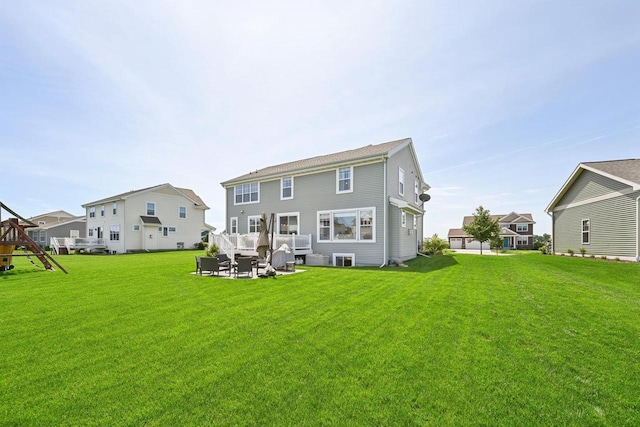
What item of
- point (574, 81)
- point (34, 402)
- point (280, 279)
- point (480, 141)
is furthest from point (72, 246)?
point (574, 81)

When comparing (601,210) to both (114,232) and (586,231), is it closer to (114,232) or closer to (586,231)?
(586,231)

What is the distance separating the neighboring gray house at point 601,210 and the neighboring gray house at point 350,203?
9.97 m

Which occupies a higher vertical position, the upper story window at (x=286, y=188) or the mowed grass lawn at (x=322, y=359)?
the upper story window at (x=286, y=188)

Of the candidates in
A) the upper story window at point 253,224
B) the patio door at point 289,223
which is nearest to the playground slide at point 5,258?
the upper story window at point 253,224

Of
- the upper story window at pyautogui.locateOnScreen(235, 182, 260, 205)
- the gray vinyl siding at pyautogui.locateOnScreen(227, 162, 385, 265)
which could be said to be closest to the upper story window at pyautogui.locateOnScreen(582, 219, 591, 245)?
the gray vinyl siding at pyautogui.locateOnScreen(227, 162, 385, 265)

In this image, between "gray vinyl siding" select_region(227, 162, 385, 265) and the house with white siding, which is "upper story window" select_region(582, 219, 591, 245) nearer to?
"gray vinyl siding" select_region(227, 162, 385, 265)

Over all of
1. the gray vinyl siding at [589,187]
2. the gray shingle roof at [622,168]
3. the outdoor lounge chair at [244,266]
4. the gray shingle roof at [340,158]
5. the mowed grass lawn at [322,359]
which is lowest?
the mowed grass lawn at [322,359]

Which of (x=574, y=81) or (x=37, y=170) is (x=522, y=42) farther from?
(x=37, y=170)

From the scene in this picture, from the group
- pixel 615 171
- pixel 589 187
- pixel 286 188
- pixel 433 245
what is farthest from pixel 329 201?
pixel 589 187

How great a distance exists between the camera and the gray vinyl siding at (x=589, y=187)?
570 inches

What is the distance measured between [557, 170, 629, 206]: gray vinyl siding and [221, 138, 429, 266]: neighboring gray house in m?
10.1

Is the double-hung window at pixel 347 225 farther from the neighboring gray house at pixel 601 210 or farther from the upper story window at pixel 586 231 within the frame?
the upper story window at pixel 586 231

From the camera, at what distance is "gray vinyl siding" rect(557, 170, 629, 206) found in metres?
14.5

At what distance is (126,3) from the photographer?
902 cm
